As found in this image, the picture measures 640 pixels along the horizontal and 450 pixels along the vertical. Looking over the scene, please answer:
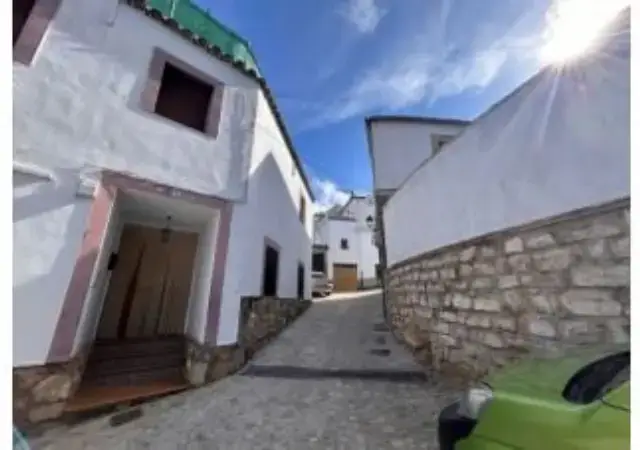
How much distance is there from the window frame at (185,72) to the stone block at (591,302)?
19.8 feet

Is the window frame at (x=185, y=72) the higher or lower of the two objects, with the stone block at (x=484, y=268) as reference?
higher

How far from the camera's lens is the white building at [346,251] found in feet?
79.9

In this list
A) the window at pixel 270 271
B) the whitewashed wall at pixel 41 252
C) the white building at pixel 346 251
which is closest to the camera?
the whitewashed wall at pixel 41 252

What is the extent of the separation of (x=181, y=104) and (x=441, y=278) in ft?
19.1

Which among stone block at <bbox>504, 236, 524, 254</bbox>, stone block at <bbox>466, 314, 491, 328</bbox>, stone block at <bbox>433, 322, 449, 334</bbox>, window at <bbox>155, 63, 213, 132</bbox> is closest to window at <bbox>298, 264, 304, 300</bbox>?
window at <bbox>155, 63, 213, 132</bbox>

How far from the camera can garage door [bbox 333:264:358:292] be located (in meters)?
24.2

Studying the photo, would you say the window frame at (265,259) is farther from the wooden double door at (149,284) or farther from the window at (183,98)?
the window at (183,98)

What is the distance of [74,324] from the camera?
4.23 meters

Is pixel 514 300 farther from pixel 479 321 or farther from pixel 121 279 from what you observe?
pixel 121 279

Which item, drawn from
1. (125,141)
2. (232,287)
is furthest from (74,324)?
(125,141)

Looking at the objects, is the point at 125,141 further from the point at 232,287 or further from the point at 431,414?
the point at 431,414

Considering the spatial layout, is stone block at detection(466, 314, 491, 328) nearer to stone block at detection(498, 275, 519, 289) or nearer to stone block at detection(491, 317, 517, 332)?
stone block at detection(491, 317, 517, 332)

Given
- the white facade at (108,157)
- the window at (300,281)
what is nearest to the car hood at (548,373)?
the white facade at (108,157)

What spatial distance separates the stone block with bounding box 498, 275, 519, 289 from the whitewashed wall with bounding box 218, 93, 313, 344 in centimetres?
431
